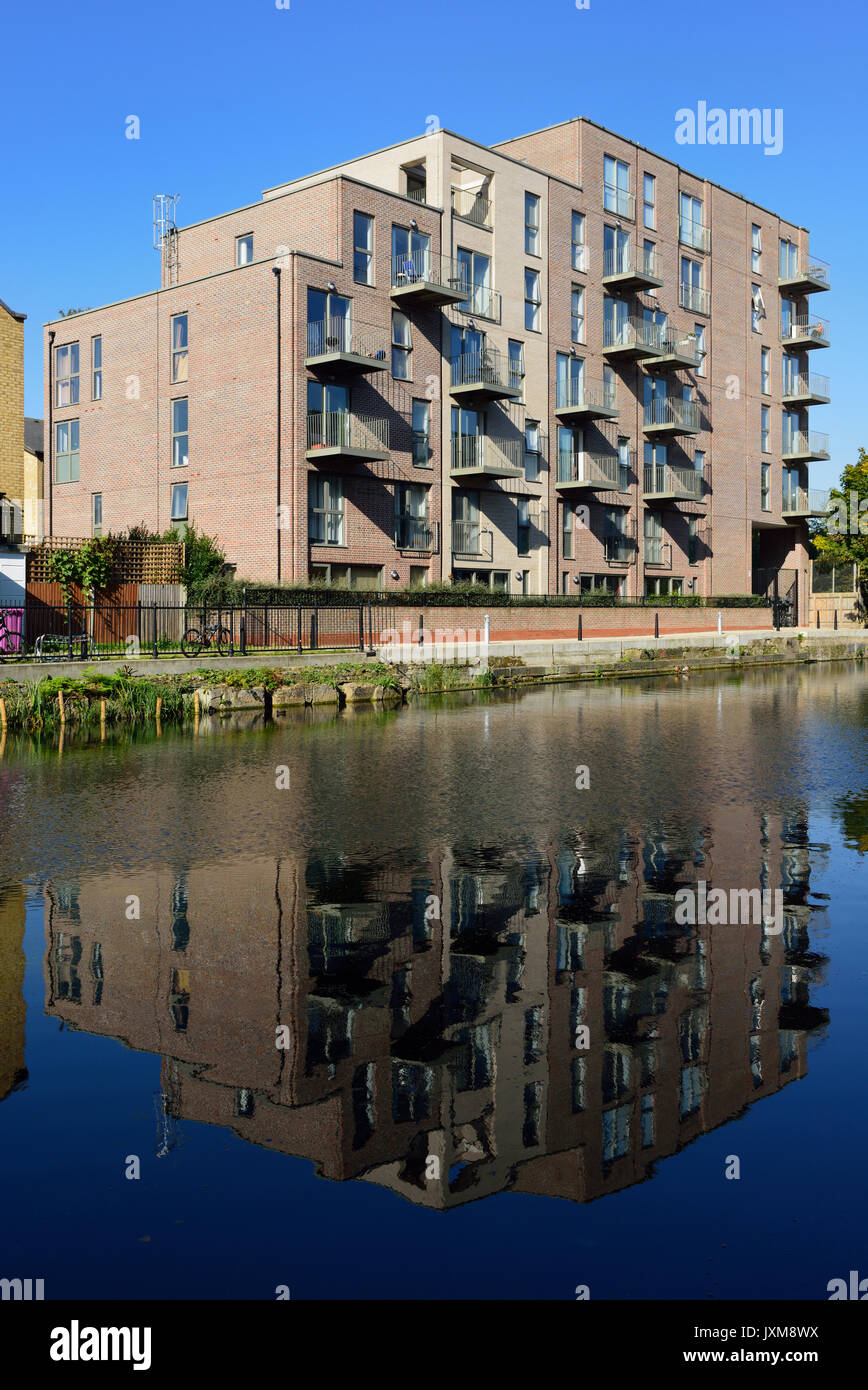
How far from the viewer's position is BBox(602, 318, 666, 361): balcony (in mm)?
45812

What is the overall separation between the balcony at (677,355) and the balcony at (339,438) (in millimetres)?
16614

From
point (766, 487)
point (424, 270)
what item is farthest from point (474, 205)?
point (766, 487)

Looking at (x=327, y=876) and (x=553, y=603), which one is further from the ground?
(x=553, y=603)

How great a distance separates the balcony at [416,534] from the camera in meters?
37.6

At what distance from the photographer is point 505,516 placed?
41750mm

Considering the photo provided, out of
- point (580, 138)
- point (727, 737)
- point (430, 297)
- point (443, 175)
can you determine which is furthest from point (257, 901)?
point (580, 138)

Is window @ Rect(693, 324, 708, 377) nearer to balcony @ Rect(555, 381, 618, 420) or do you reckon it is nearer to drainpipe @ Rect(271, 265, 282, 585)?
balcony @ Rect(555, 381, 618, 420)

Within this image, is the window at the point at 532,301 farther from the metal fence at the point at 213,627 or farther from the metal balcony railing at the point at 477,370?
the metal fence at the point at 213,627

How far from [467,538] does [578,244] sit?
13.5m

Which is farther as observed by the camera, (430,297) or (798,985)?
(430,297)

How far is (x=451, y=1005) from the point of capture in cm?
541

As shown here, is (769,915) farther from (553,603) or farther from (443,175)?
(443,175)

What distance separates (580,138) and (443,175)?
360 inches

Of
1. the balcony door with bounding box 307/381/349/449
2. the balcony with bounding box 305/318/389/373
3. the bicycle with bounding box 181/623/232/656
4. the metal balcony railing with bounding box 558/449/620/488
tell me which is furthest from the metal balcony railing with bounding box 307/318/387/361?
the bicycle with bounding box 181/623/232/656
